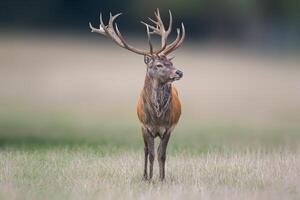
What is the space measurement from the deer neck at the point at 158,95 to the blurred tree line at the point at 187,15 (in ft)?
63.4

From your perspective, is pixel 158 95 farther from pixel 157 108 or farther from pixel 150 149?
pixel 150 149

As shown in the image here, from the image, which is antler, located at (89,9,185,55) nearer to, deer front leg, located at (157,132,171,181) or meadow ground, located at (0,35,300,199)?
deer front leg, located at (157,132,171,181)

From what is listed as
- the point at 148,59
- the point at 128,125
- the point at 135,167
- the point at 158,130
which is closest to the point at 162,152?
the point at 158,130

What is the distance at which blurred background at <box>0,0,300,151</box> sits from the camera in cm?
2055

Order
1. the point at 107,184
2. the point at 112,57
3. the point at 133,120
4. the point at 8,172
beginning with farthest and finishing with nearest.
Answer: the point at 112,57, the point at 133,120, the point at 8,172, the point at 107,184

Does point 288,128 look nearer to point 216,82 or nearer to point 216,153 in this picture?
point 216,153

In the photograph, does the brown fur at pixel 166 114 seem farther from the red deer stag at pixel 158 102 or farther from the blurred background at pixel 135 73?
the blurred background at pixel 135 73

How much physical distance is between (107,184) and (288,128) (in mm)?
10121

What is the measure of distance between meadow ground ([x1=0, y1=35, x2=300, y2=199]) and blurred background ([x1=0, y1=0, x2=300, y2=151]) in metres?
0.05

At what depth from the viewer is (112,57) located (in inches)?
1299

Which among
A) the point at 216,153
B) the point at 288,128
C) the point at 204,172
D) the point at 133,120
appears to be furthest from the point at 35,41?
the point at 204,172

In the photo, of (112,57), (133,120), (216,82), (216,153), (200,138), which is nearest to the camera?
(216,153)

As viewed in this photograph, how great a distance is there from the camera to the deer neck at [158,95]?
1237 centimetres

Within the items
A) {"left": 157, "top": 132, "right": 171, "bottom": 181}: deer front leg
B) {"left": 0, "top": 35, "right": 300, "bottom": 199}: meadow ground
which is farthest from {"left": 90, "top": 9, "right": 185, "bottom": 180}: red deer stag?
{"left": 0, "top": 35, "right": 300, "bottom": 199}: meadow ground
